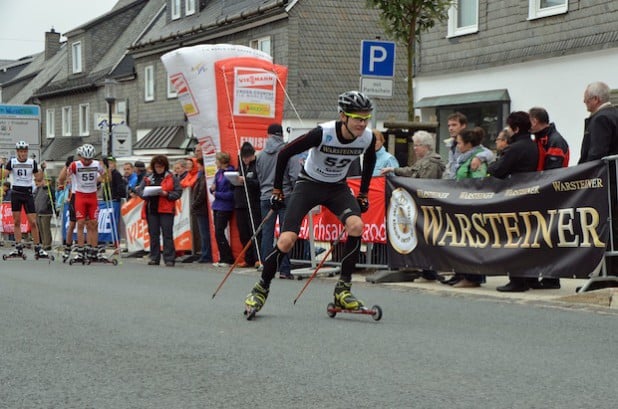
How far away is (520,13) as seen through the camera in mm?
24031

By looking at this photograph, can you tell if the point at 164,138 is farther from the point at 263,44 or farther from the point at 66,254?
the point at 66,254

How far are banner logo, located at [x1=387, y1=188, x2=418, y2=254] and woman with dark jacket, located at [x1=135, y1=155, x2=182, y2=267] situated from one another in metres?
5.36

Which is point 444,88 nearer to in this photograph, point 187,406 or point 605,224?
point 605,224

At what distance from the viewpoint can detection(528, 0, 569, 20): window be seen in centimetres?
2273

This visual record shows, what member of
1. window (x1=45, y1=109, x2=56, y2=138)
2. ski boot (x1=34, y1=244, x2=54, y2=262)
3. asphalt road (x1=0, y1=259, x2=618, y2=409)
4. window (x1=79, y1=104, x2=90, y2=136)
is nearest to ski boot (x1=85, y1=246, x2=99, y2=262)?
ski boot (x1=34, y1=244, x2=54, y2=262)

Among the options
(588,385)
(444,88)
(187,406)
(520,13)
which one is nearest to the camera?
(187,406)

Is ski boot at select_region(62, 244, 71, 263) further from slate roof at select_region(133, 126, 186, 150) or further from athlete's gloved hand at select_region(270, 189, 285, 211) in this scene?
slate roof at select_region(133, 126, 186, 150)

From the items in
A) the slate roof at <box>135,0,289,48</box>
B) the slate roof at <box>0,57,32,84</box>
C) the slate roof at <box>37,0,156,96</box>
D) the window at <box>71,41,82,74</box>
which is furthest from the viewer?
the slate roof at <box>0,57,32,84</box>

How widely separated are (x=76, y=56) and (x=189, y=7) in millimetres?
16566

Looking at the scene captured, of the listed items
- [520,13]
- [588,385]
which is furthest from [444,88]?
A: [588,385]

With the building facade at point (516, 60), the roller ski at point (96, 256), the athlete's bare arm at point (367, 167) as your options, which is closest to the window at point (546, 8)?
the building facade at point (516, 60)

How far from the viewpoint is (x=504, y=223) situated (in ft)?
38.5

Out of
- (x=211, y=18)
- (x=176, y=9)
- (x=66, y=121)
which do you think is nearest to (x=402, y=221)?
(x=211, y=18)

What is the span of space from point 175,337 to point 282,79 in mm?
10390
